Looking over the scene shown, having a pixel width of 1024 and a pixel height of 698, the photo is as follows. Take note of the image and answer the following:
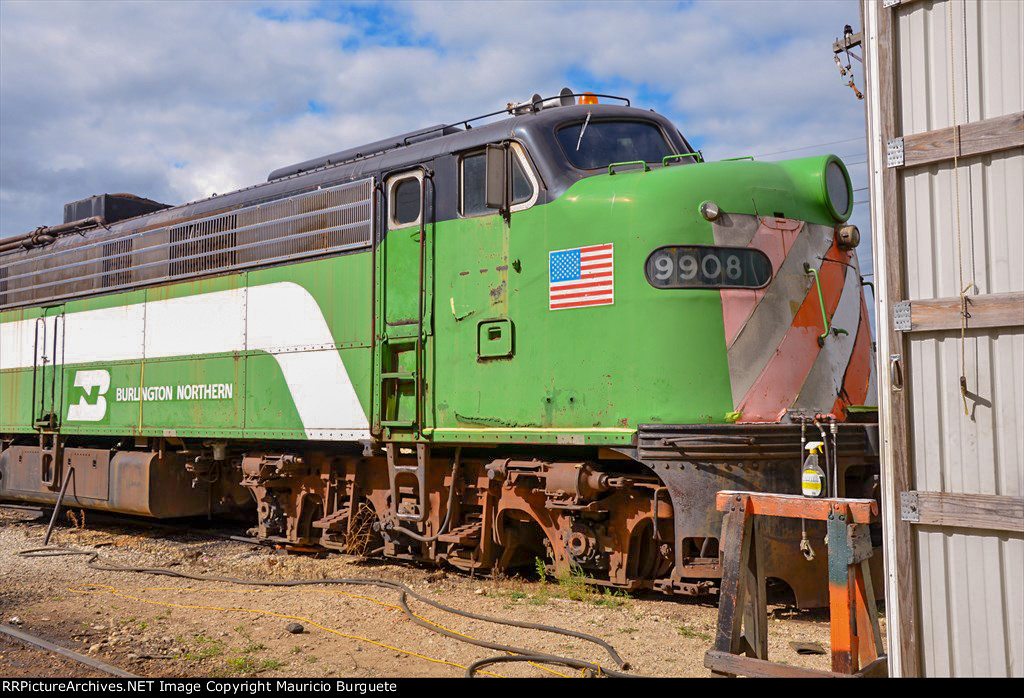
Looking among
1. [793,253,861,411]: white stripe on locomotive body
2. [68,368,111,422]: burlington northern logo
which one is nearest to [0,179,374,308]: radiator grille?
[68,368,111,422]: burlington northern logo

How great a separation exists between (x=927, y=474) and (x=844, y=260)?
11.9ft

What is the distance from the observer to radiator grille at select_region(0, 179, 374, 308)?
8883mm

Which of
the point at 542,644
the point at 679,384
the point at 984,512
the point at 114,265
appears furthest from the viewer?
the point at 114,265

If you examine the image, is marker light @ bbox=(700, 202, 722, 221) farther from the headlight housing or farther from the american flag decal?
the headlight housing

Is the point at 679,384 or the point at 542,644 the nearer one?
the point at 542,644

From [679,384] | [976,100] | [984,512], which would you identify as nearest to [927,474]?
[984,512]

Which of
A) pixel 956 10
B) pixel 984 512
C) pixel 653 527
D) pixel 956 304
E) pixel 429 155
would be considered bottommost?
pixel 653 527

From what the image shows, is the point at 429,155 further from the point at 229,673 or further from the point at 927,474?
the point at 927,474

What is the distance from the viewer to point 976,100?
4.03 meters

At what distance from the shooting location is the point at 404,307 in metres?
8.28

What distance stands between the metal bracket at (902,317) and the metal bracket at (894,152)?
0.66 meters

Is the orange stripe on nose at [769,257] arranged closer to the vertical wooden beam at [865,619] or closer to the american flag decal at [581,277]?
the american flag decal at [581,277]

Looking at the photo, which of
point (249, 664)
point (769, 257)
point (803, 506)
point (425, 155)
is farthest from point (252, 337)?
point (803, 506)

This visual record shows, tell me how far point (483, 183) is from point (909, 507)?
470 cm
